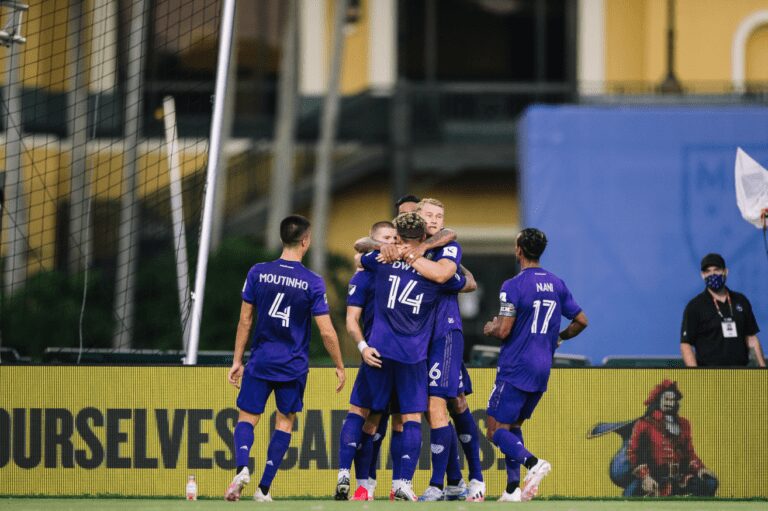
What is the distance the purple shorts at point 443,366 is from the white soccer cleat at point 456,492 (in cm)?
82

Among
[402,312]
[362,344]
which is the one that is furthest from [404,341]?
[362,344]

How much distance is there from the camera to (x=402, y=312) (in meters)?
10.8

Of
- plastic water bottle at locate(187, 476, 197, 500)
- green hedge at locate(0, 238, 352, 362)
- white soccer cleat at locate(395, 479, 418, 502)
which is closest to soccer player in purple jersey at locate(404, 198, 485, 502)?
white soccer cleat at locate(395, 479, 418, 502)

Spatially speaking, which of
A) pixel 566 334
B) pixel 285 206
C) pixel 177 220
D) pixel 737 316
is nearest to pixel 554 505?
pixel 566 334

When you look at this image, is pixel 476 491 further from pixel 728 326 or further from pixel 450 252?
pixel 728 326

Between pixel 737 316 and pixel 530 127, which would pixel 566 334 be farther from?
pixel 530 127

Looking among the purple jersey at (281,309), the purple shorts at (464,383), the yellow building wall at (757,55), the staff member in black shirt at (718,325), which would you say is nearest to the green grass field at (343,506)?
the purple jersey at (281,309)

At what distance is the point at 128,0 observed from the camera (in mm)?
31359

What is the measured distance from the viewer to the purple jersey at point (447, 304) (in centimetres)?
1096

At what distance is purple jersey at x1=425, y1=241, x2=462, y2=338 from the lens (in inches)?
432

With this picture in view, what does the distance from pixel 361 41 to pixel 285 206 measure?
5582 millimetres

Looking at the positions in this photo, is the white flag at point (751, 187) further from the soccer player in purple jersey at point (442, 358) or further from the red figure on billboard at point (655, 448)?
the soccer player in purple jersey at point (442, 358)

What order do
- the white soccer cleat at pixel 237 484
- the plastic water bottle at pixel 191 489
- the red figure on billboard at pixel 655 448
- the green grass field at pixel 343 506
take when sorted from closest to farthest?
1. the green grass field at pixel 343 506
2. the white soccer cleat at pixel 237 484
3. the plastic water bottle at pixel 191 489
4. the red figure on billboard at pixel 655 448

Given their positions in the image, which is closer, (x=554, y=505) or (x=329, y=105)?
(x=554, y=505)
